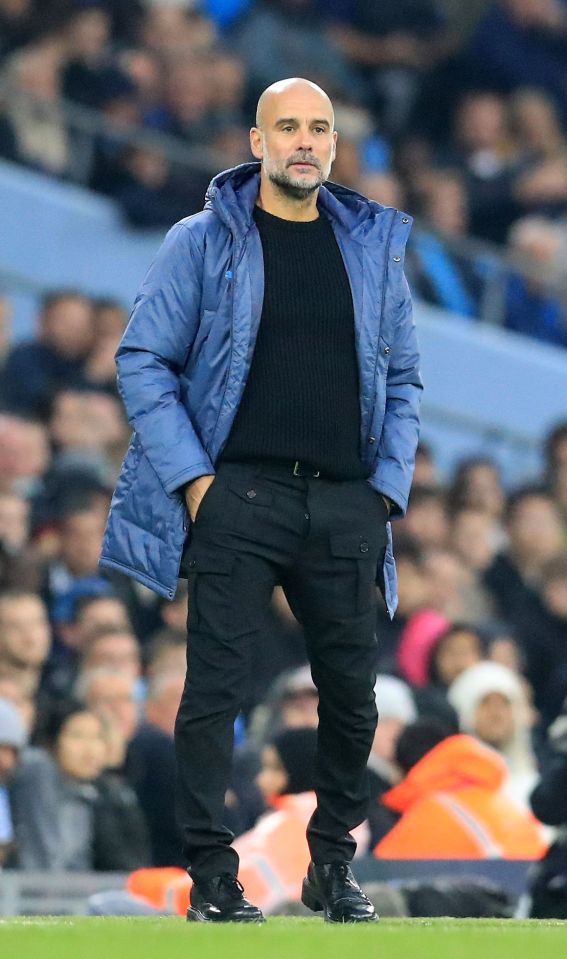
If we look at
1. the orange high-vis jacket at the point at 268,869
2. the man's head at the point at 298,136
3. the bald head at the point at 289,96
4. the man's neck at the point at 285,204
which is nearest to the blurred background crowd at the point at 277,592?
the orange high-vis jacket at the point at 268,869

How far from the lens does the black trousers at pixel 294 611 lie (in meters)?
5.40

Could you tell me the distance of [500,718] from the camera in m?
10.1

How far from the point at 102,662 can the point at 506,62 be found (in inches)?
341

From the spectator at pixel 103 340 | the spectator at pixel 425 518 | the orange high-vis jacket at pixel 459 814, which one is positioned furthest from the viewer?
the spectator at pixel 425 518

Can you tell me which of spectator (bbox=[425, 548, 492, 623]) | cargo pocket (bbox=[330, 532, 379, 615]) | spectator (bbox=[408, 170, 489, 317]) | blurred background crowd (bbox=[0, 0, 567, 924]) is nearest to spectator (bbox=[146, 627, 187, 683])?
blurred background crowd (bbox=[0, 0, 567, 924])

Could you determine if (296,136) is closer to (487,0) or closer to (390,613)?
(390,613)

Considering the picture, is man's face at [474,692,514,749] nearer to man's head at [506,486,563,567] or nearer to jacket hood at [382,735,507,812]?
jacket hood at [382,735,507,812]

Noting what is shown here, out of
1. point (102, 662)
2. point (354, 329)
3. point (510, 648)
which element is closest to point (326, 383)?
point (354, 329)

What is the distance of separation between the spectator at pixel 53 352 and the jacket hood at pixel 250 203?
18.5 ft

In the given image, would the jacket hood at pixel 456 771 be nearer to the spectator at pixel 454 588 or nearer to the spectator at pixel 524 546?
the spectator at pixel 454 588

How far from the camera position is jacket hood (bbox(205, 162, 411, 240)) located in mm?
5555

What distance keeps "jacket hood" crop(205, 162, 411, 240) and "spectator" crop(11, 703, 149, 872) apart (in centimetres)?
330

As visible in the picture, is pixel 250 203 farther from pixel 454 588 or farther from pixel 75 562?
pixel 454 588

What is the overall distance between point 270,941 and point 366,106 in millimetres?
12113
